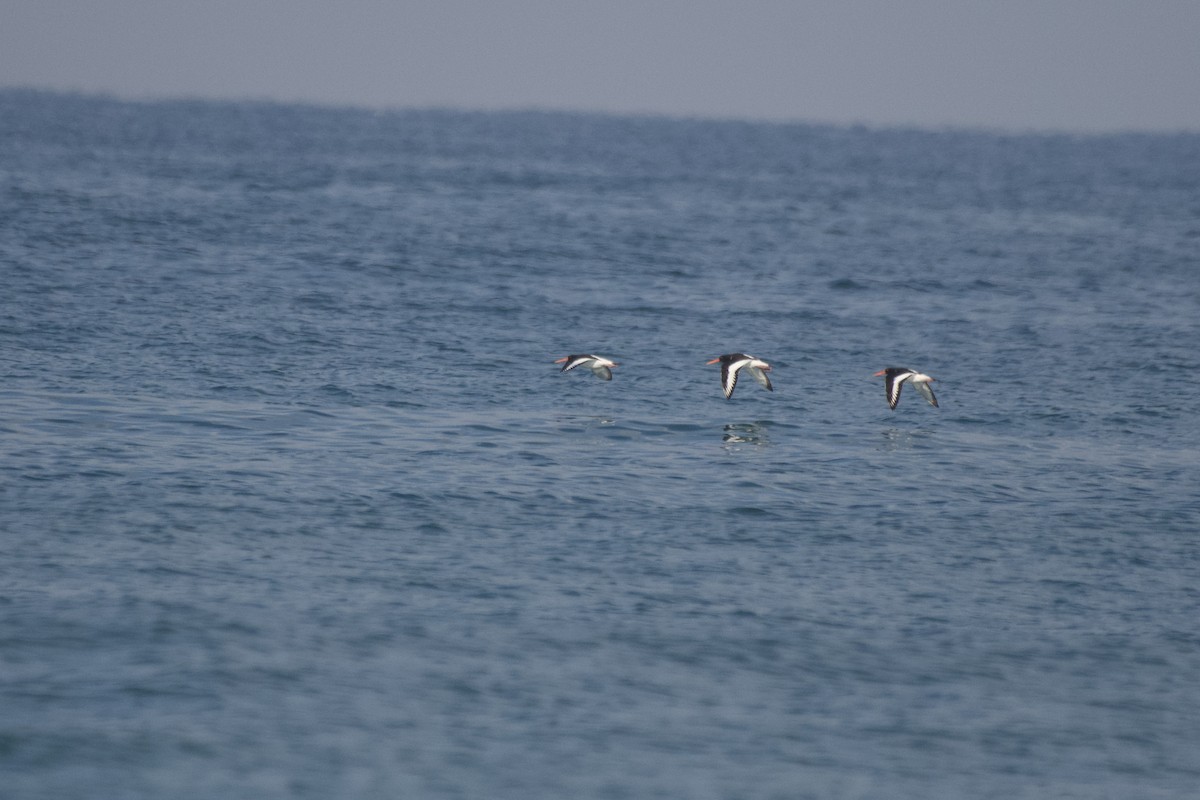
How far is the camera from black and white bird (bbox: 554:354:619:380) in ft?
99.3

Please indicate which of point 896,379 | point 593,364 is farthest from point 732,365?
point 896,379

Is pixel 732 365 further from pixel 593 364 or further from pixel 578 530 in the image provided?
pixel 578 530

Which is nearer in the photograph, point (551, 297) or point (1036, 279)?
point (551, 297)

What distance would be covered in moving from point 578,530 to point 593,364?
9727 millimetres

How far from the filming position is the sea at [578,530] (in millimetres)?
15578

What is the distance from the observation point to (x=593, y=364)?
103 feet

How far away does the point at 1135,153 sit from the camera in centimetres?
16712

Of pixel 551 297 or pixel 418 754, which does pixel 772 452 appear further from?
pixel 551 297

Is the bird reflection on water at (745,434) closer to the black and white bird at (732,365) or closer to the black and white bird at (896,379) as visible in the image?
the black and white bird at (732,365)

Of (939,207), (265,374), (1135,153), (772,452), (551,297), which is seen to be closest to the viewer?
(772,452)

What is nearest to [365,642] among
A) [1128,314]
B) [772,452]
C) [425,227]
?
[772,452]

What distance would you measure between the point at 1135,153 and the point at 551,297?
458 ft

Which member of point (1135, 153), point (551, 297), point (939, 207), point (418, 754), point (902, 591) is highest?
point (1135, 153)

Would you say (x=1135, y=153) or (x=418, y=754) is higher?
(x=1135, y=153)
